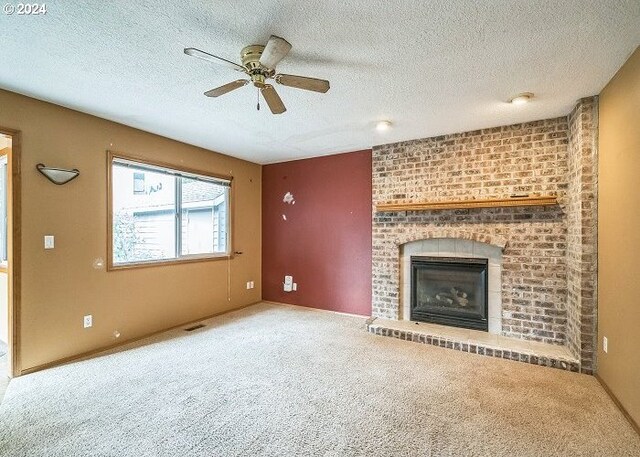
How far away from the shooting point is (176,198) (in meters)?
4.07

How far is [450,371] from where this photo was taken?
8.98 ft

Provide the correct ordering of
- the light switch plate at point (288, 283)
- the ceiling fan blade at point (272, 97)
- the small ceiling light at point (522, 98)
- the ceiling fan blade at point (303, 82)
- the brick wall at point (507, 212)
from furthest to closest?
1. the light switch plate at point (288, 283)
2. the brick wall at point (507, 212)
3. the small ceiling light at point (522, 98)
4. the ceiling fan blade at point (272, 97)
5. the ceiling fan blade at point (303, 82)

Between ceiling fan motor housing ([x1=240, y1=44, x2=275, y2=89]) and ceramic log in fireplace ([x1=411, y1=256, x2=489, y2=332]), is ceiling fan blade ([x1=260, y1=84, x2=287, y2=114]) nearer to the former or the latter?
ceiling fan motor housing ([x1=240, y1=44, x2=275, y2=89])

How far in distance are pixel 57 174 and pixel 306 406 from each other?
9.81 ft

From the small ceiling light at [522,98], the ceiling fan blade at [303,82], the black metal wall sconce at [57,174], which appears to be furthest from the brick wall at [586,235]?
the black metal wall sconce at [57,174]

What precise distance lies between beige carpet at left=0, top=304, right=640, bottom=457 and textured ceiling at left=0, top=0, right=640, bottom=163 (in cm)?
239

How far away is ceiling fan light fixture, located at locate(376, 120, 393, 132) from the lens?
10.9 feet

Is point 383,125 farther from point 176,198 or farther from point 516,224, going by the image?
point 176,198

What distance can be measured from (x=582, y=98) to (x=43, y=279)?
505 cm

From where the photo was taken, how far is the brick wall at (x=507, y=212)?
10.5 feet

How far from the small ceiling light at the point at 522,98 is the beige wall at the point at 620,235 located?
1.71 feet

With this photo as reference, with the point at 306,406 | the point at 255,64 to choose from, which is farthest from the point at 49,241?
the point at 306,406

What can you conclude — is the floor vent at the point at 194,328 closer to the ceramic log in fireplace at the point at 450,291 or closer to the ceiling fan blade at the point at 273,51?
the ceramic log in fireplace at the point at 450,291

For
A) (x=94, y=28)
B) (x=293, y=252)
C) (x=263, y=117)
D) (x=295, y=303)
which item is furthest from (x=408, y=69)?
(x=295, y=303)
